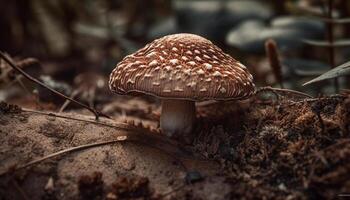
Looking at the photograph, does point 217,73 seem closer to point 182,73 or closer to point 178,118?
point 182,73

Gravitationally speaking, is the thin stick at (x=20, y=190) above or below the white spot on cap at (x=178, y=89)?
below

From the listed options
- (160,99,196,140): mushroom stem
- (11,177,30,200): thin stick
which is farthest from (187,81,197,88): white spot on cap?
(11,177,30,200): thin stick

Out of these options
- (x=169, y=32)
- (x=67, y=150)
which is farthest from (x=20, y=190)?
(x=169, y=32)

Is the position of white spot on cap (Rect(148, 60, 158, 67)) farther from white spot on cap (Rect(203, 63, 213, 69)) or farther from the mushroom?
white spot on cap (Rect(203, 63, 213, 69))

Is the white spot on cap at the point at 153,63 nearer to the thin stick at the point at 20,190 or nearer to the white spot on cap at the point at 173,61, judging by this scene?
the white spot on cap at the point at 173,61

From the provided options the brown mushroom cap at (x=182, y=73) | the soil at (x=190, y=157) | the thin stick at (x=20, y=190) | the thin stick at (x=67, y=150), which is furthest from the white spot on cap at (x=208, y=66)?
the thin stick at (x=20, y=190)

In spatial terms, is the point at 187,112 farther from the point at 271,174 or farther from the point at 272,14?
the point at 272,14
